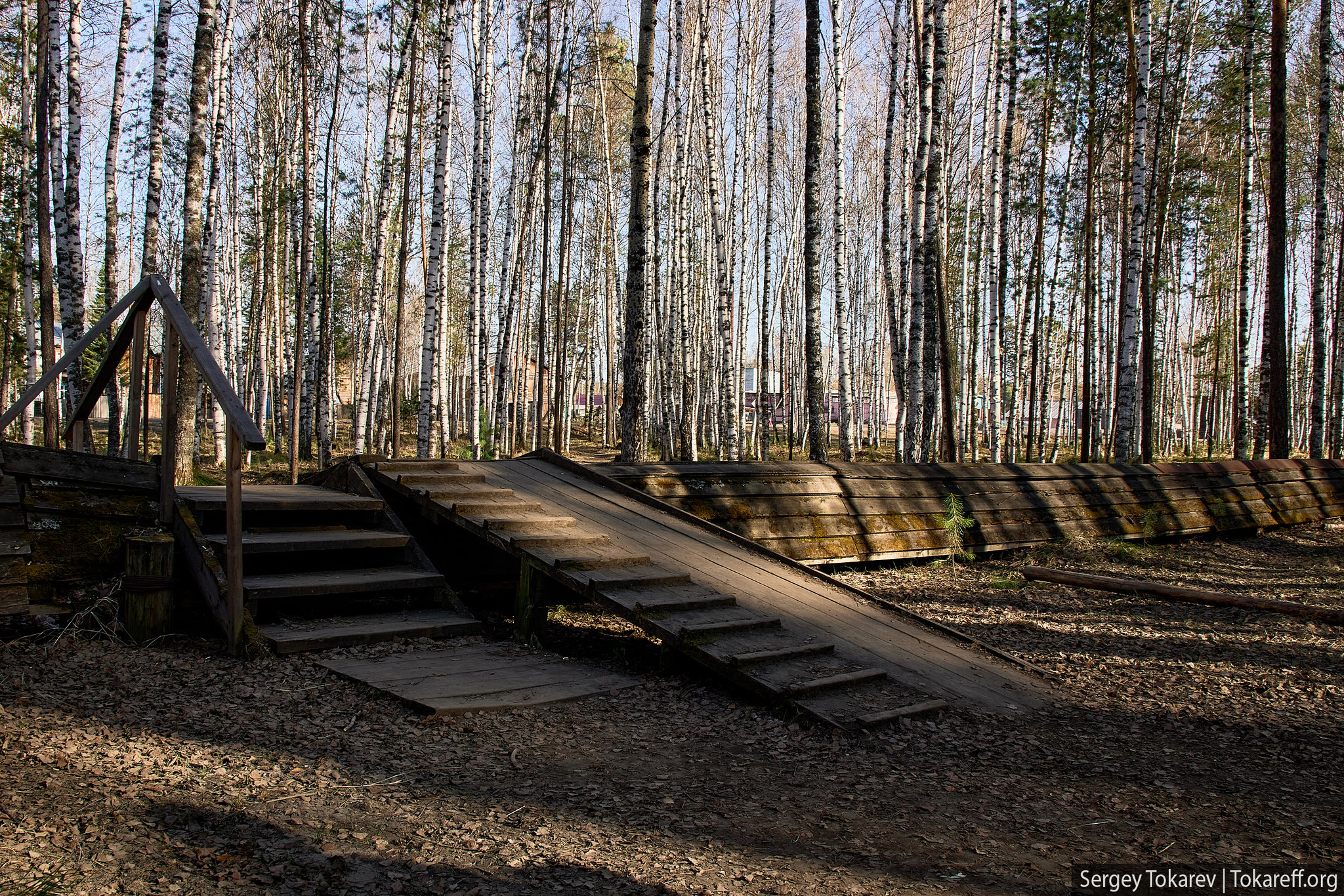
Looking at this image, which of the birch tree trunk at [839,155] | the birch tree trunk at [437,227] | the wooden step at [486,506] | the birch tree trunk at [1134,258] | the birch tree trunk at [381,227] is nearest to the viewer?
the wooden step at [486,506]

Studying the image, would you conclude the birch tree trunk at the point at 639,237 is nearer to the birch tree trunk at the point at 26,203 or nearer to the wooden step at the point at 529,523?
Result: the wooden step at the point at 529,523

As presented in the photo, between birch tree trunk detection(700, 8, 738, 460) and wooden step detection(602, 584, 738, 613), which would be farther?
birch tree trunk detection(700, 8, 738, 460)

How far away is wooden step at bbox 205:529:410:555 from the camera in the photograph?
14.3 ft

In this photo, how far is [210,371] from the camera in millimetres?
3830

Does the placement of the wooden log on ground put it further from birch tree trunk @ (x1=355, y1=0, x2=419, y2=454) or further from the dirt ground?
birch tree trunk @ (x1=355, y1=0, x2=419, y2=454)

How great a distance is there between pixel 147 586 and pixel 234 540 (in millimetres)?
587

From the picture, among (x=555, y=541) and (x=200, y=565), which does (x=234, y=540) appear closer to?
(x=200, y=565)

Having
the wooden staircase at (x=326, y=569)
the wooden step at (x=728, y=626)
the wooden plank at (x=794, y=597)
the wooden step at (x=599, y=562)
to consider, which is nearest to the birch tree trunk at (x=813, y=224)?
the wooden plank at (x=794, y=597)

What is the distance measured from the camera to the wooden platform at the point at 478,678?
11.3 ft

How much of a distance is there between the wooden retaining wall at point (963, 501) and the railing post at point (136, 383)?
315cm

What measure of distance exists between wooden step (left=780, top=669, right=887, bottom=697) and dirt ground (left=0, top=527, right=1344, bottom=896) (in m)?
0.15

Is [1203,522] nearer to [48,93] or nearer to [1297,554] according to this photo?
[1297,554]

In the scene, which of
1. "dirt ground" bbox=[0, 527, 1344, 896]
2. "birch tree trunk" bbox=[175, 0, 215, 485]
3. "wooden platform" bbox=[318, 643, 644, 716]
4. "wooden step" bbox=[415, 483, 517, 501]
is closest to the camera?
"dirt ground" bbox=[0, 527, 1344, 896]

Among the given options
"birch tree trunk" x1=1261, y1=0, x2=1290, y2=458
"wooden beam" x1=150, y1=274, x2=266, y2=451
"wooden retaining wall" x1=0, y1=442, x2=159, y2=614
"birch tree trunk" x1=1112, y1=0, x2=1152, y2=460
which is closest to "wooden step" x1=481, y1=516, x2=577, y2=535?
"wooden beam" x1=150, y1=274, x2=266, y2=451
